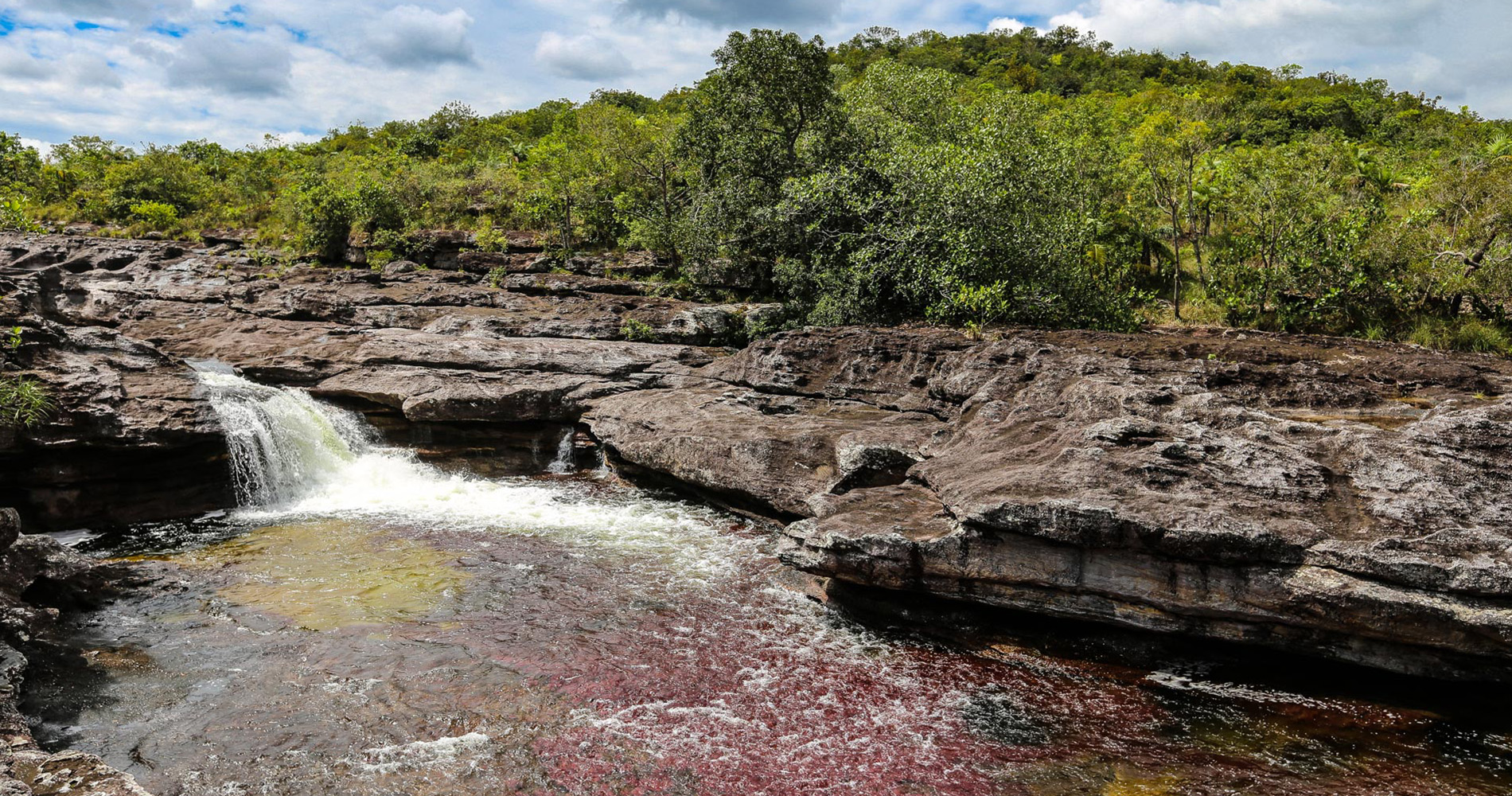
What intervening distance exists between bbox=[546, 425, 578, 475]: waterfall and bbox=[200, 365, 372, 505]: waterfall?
13.6ft

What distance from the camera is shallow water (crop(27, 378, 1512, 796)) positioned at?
6.98 metres

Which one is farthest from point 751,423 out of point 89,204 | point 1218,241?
point 89,204

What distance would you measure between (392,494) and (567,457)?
11.8 feet

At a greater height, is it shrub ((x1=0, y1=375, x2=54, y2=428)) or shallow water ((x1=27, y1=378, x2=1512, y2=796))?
shrub ((x1=0, y1=375, x2=54, y2=428))

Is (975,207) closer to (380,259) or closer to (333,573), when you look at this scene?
(333,573)

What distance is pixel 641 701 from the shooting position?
8195mm

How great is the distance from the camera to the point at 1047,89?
6022 cm

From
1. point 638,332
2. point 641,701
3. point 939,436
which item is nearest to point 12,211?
point 638,332

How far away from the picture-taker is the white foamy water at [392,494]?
13.4 meters

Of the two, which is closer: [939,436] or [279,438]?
[939,436]

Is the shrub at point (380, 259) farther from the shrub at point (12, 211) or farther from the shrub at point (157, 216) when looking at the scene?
the shrub at point (157, 216)

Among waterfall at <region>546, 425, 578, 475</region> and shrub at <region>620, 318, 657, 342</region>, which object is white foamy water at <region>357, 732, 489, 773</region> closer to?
waterfall at <region>546, 425, 578, 475</region>

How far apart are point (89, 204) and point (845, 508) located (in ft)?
149

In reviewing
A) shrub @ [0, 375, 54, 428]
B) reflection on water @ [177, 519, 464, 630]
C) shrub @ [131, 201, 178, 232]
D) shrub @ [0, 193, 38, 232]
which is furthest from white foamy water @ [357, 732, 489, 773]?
shrub @ [131, 201, 178, 232]
